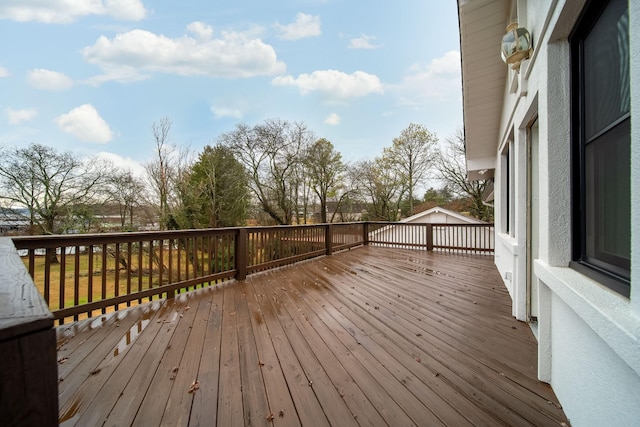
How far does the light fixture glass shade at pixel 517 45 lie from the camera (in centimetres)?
196

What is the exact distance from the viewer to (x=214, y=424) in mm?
1407

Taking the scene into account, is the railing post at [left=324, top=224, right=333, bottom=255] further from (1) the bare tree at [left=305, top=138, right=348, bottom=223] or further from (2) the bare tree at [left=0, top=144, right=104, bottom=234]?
(2) the bare tree at [left=0, top=144, right=104, bottom=234]

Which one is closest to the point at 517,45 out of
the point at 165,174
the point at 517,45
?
the point at 517,45

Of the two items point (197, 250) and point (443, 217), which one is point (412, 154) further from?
point (197, 250)

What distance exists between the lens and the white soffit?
9.27ft

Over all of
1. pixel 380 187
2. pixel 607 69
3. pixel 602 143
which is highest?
pixel 380 187

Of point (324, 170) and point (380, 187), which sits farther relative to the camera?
point (380, 187)

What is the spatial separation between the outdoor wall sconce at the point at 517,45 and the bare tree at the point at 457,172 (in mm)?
14611

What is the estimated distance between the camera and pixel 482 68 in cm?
355

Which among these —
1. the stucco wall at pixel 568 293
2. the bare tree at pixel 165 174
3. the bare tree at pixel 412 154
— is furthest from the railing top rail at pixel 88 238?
the bare tree at pixel 412 154

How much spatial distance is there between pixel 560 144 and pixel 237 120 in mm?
16657

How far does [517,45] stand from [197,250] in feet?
13.7

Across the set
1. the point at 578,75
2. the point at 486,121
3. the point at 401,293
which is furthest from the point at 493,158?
the point at 578,75

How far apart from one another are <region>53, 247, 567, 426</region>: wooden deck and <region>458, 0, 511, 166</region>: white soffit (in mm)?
2967
